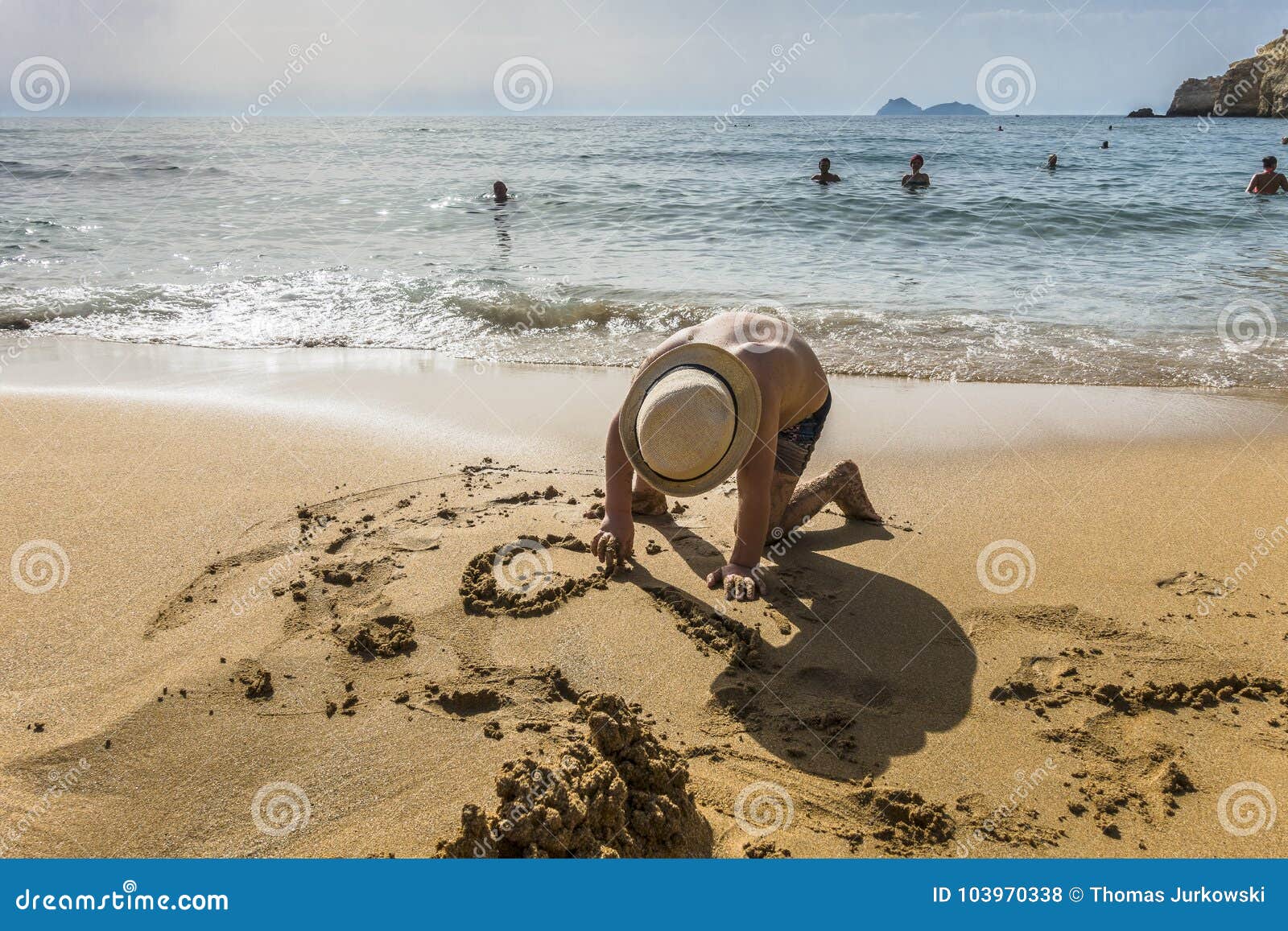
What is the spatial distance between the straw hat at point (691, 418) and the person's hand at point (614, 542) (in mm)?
461

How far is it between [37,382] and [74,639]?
4118 mm

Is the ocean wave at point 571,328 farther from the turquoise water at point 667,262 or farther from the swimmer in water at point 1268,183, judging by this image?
the swimmer in water at point 1268,183

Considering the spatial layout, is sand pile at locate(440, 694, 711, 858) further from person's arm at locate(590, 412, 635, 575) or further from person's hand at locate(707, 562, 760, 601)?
person's arm at locate(590, 412, 635, 575)

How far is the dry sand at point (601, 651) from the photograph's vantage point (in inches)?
86.6

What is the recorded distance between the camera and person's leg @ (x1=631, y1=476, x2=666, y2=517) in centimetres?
401

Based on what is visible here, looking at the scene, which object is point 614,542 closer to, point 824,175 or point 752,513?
point 752,513

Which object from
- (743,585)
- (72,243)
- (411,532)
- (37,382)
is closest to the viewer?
(743,585)

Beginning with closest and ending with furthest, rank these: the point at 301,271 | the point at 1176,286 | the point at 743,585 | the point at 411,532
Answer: the point at 743,585 < the point at 411,532 < the point at 1176,286 < the point at 301,271

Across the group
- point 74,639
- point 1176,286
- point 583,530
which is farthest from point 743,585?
point 1176,286

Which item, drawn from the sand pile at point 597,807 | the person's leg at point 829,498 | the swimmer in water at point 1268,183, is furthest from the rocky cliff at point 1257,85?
the sand pile at point 597,807

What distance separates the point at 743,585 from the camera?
3.29 metres

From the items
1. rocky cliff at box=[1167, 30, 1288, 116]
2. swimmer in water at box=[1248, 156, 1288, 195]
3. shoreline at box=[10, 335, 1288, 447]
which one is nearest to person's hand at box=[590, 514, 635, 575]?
shoreline at box=[10, 335, 1288, 447]

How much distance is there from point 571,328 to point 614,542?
4.87 m

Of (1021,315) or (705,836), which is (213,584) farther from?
(1021,315)
